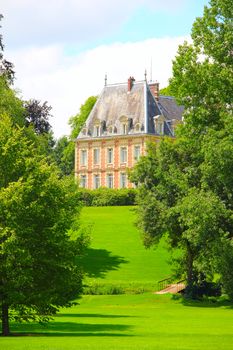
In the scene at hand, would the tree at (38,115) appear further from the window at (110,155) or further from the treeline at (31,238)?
the window at (110,155)

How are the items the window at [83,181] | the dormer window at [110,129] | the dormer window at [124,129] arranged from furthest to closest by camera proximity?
the window at [83,181]
the dormer window at [110,129]
the dormer window at [124,129]

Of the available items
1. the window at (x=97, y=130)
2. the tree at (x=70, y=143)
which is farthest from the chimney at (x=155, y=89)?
the tree at (x=70, y=143)

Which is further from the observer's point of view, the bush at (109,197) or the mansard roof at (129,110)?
the mansard roof at (129,110)

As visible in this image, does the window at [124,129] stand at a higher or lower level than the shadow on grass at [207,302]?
higher

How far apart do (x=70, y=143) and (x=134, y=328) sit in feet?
368

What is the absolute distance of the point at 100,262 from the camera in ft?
218

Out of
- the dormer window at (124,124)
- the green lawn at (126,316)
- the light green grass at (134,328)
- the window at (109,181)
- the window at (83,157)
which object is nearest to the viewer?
the light green grass at (134,328)

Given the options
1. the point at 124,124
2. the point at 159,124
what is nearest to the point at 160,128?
the point at 159,124

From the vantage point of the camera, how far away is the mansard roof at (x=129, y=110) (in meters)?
111

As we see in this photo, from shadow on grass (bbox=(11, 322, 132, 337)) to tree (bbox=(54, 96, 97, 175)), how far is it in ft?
310

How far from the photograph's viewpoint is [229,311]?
44.7 m

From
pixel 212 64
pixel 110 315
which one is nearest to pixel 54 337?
pixel 110 315

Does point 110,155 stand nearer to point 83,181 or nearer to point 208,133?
point 83,181

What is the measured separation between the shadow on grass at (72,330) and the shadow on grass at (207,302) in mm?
17225
